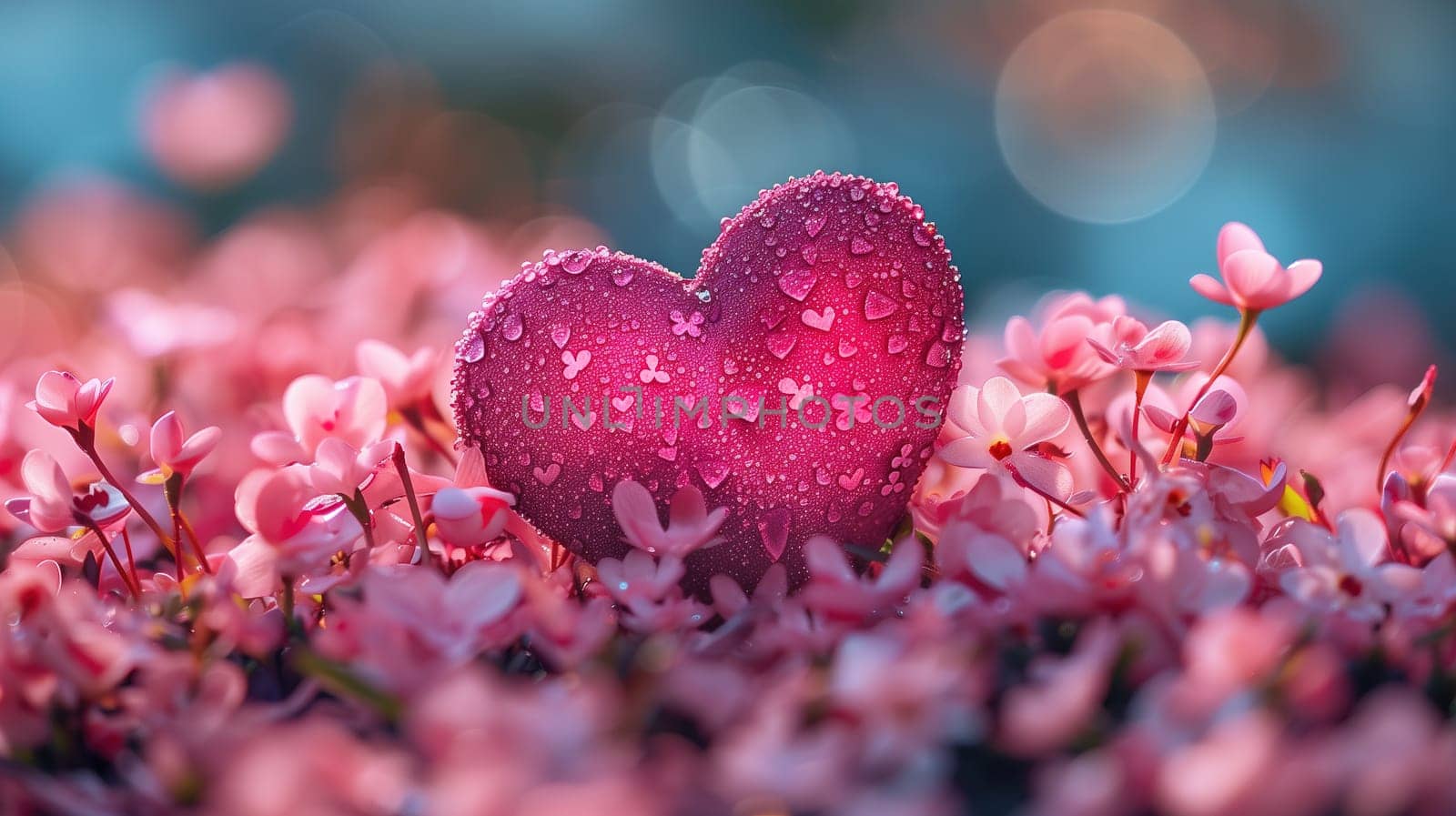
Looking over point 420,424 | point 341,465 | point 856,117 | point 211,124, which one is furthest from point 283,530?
point 856,117

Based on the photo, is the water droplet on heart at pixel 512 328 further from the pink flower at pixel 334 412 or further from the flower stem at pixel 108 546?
the flower stem at pixel 108 546

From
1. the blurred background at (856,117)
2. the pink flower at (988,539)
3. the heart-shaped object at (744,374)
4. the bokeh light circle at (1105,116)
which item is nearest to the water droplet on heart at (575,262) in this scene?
the heart-shaped object at (744,374)

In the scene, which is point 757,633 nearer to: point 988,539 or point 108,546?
point 988,539

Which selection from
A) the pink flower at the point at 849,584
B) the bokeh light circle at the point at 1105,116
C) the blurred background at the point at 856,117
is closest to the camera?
the pink flower at the point at 849,584

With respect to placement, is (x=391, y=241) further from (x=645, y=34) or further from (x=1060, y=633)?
(x=645, y=34)

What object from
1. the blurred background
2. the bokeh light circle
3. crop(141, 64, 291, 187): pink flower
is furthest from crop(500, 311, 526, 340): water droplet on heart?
the bokeh light circle

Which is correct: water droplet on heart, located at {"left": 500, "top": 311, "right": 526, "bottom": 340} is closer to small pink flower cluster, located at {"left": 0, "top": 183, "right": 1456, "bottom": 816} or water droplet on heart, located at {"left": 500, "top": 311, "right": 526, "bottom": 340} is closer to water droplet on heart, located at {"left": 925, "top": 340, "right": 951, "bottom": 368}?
small pink flower cluster, located at {"left": 0, "top": 183, "right": 1456, "bottom": 816}
